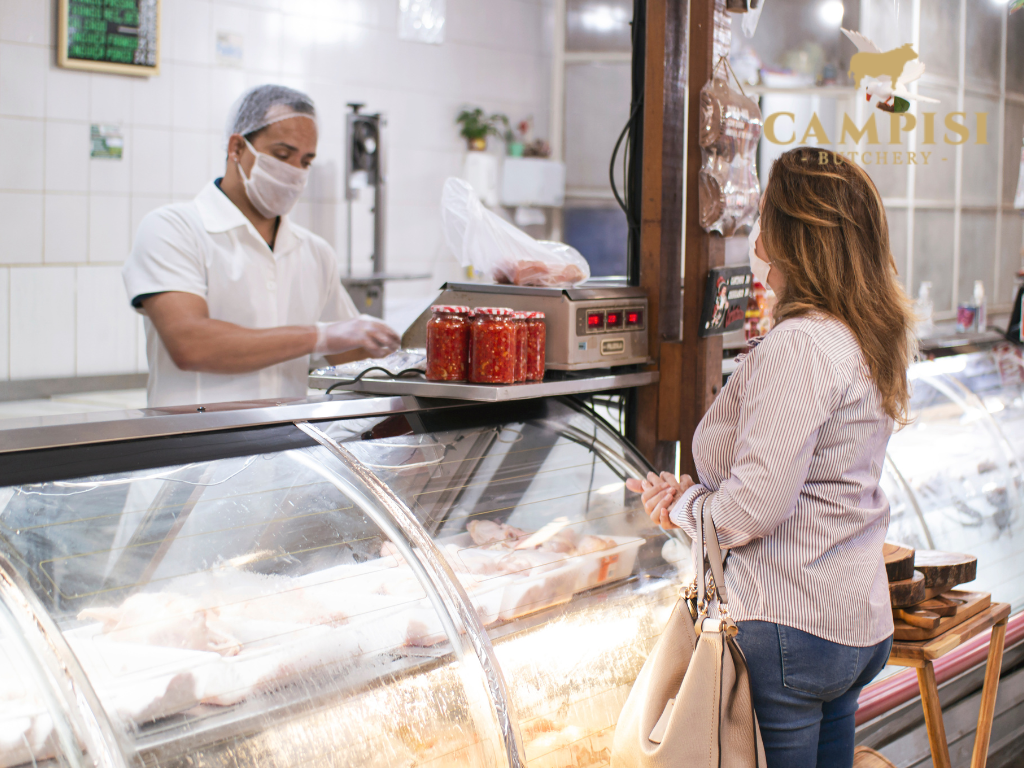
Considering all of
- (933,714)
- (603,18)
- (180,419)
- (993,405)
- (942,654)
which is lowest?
(933,714)

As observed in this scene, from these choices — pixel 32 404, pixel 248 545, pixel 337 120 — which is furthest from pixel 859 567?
pixel 337 120

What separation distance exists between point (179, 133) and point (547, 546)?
4.00 metres

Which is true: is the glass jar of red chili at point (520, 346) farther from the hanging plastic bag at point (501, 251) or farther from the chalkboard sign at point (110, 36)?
the chalkboard sign at point (110, 36)

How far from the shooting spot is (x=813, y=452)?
4.98 ft

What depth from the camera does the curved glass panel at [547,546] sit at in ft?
5.63

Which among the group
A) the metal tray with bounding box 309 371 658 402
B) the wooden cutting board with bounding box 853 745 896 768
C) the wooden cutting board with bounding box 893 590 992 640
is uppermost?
the metal tray with bounding box 309 371 658 402

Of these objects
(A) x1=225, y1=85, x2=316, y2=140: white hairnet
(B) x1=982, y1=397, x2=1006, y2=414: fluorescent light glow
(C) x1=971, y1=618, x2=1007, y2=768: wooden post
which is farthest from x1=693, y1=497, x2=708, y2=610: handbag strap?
(B) x1=982, y1=397, x2=1006, y2=414: fluorescent light glow

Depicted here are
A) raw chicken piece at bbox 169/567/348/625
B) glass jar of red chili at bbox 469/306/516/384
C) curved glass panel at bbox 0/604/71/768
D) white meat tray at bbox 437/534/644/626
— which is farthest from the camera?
glass jar of red chili at bbox 469/306/516/384

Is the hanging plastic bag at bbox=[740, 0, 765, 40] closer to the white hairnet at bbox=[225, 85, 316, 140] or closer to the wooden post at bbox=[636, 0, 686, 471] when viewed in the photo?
the wooden post at bbox=[636, 0, 686, 471]

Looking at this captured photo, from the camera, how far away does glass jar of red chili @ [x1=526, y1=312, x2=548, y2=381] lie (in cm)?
202

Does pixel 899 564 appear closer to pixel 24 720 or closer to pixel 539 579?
pixel 539 579

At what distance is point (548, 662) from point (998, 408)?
242 cm

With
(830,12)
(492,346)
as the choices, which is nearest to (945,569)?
(492,346)

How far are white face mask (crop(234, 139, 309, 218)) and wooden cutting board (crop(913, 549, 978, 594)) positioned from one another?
70.8 inches
